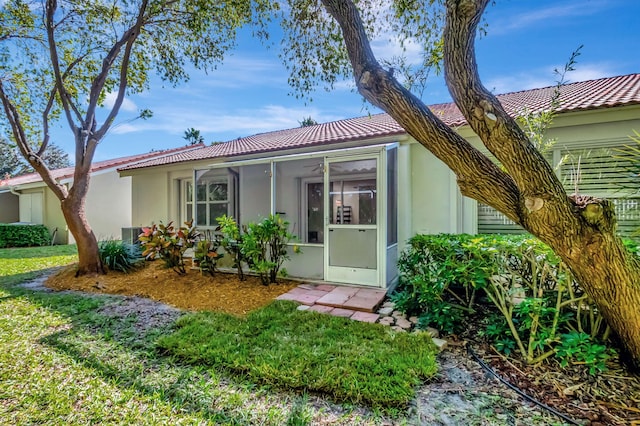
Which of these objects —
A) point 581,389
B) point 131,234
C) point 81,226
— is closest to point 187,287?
point 81,226

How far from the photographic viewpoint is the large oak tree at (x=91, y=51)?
25.9 feet

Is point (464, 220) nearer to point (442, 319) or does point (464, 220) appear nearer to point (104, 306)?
point (442, 319)

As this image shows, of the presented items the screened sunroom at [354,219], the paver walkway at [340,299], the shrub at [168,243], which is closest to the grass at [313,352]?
the paver walkway at [340,299]

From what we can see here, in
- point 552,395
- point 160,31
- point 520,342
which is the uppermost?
point 160,31

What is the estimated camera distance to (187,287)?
7.15 meters

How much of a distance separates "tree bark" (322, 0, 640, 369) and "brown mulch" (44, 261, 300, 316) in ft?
14.1

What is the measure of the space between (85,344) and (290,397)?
318 centimetres

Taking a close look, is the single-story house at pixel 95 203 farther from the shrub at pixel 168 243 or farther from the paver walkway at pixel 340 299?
the paver walkway at pixel 340 299

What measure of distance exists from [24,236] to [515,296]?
21.3 meters

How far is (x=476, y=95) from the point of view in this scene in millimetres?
3178

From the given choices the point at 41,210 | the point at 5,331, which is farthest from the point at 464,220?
the point at 41,210

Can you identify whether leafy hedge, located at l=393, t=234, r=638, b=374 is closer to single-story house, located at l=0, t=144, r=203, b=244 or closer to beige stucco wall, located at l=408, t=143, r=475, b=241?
beige stucco wall, located at l=408, t=143, r=475, b=241

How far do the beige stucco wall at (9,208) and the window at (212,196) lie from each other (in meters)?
18.1

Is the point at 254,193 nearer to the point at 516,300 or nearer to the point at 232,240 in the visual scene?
the point at 232,240
